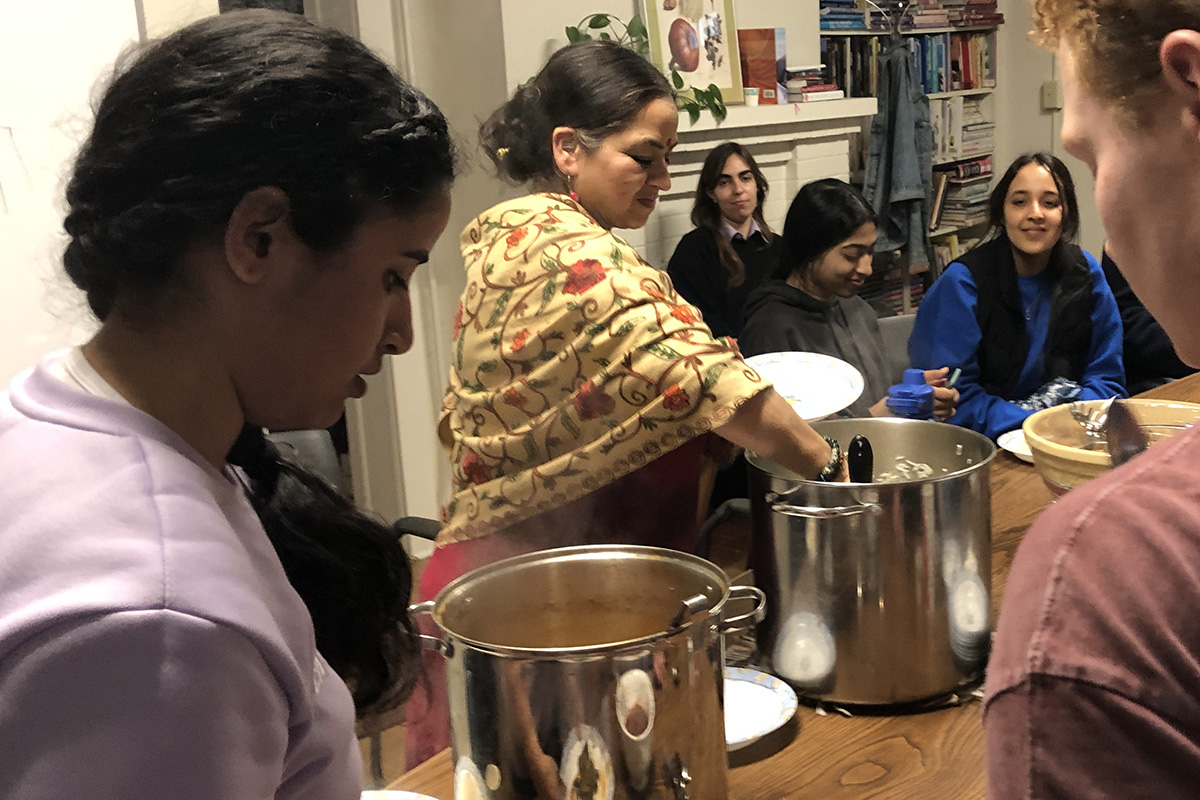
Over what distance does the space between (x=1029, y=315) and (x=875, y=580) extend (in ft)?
6.42

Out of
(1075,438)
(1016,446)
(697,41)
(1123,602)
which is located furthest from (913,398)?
(697,41)

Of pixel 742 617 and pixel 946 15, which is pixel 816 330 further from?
pixel 946 15

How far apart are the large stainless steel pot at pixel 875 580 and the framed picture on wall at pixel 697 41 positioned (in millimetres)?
2490

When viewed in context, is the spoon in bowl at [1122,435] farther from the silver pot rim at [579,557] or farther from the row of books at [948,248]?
the row of books at [948,248]

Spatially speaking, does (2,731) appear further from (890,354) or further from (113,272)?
(890,354)

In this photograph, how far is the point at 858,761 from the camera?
3.00ft

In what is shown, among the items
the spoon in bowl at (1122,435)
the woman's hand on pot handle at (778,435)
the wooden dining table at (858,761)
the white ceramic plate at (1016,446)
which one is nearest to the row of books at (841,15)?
the white ceramic plate at (1016,446)

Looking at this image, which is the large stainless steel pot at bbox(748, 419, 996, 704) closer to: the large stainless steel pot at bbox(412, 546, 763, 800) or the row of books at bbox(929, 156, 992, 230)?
the large stainless steel pot at bbox(412, 546, 763, 800)

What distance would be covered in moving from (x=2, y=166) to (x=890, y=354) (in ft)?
6.61

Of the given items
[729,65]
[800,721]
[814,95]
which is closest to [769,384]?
[800,721]

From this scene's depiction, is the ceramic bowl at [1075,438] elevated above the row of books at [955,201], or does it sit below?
below

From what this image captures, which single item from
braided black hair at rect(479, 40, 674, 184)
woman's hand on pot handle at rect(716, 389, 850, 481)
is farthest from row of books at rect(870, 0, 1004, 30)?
woman's hand on pot handle at rect(716, 389, 850, 481)

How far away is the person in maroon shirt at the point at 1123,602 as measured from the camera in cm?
43

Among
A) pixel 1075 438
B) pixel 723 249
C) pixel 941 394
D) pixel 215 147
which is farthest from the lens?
pixel 723 249
